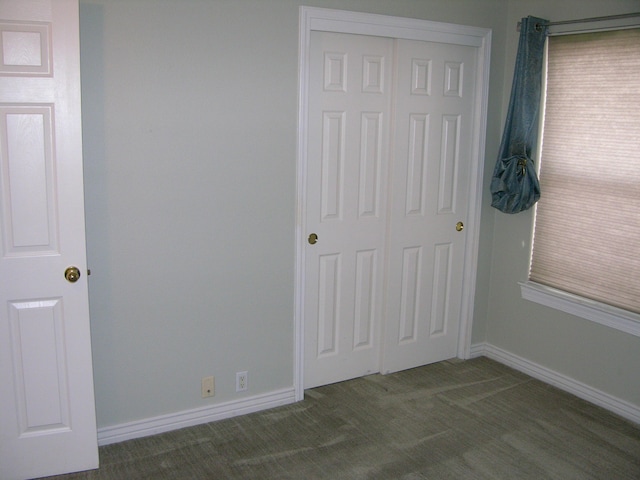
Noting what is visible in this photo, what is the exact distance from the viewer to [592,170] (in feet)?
11.0

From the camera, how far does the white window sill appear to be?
3229 millimetres

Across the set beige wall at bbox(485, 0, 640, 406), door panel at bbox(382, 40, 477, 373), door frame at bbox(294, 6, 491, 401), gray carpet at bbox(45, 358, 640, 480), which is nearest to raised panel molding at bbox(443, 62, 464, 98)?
door panel at bbox(382, 40, 477, 373)

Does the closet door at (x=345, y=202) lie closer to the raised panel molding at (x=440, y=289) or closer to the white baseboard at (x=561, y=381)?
the raised panel molding at (x=440, y=289)

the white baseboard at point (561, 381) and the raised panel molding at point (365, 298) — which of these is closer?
the white baseboard at point (561, 381)

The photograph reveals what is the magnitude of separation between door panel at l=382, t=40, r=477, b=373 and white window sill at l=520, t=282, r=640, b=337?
48 cm

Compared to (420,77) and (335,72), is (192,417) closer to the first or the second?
(335,72)

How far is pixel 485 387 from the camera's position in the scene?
363 centimetres

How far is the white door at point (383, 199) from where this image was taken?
11.0ft

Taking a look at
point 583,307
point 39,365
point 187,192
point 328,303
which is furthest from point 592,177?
point 39,365

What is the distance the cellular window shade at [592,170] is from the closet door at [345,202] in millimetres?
1003

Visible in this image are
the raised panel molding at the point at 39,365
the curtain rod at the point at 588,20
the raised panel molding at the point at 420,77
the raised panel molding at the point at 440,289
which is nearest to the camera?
the raised panel molding at the point at 39,365

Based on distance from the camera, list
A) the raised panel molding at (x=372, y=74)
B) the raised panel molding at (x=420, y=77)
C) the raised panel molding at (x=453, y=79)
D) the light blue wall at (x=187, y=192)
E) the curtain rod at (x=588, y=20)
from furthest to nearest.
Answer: the raised panel molding at (x=453, y=79) → the raised panel molding at (x=420, y=77) → the raised panel molding at (x=372, y=74) → the curtain rod at (x=588, y=20) → the light blue wall at (x=187, y=192)

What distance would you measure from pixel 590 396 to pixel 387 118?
2008mm

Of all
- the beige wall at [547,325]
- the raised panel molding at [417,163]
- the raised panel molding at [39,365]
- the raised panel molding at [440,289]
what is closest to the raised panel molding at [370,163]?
the raised panel molding at [417,163]
